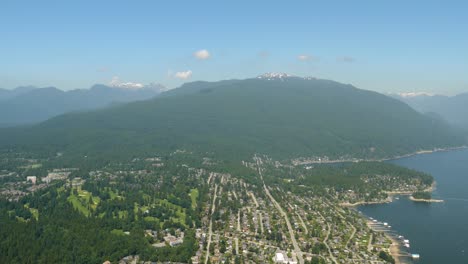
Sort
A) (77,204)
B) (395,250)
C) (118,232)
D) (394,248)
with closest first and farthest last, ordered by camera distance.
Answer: (395,250) → (394,248) → (118,232) → (77,204)

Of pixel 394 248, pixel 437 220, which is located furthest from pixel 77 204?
pixel 437 220

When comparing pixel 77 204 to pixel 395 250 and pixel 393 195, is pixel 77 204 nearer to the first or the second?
pixel 395 250

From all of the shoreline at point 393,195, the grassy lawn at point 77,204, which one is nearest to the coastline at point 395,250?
the shoreline at point 393,195

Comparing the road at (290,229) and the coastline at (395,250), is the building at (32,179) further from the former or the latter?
the coastline at (395,250)

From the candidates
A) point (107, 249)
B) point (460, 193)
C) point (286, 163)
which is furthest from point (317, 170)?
point (107, 249)

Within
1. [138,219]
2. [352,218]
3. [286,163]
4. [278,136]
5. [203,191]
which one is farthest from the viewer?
[278,136]

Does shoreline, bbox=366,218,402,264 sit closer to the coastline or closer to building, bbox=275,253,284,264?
the coastline

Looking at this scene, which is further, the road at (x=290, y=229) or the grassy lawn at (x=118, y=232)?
the grassy lawn at (x=118, y=232)

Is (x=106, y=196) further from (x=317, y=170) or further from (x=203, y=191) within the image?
(x=317, y=170)
